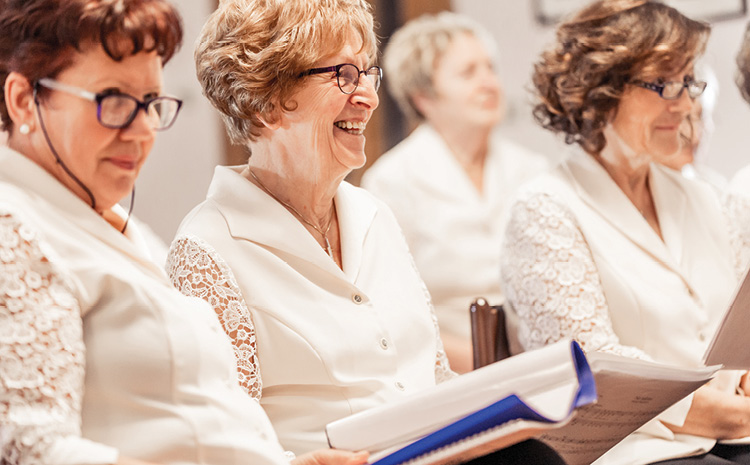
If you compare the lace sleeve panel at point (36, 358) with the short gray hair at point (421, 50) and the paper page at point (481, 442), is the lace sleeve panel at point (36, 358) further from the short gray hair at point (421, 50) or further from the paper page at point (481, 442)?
the short gray hair at point (421, 50)

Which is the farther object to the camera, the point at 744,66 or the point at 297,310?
the point at 744,66

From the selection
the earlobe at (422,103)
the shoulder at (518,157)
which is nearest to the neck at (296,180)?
the shoulder at (518,157)

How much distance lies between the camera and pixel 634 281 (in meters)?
2.06

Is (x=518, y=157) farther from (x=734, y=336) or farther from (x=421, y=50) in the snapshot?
(x=734, y=336)

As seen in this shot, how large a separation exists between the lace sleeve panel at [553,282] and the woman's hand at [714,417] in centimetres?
16

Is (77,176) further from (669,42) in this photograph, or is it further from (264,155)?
(669,42)

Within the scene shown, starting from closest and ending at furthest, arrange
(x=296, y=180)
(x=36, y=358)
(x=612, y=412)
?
1. (x=36, y=358)
2. (x=612, y=412)
3. (x=296, y=180)

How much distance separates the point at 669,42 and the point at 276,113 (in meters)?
0.96

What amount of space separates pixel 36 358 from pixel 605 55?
4.90ft

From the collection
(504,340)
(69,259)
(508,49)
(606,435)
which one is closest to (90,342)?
(69,259)

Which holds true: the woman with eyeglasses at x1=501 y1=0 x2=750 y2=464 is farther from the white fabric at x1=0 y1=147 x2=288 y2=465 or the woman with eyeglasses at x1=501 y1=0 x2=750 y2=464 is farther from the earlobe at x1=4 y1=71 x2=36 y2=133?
the earlobe at x1=4 y1=71 x2=36 y2=133

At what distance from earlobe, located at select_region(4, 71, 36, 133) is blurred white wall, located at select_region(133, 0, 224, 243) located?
346 cm

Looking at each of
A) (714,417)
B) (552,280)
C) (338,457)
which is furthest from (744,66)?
(338,457)

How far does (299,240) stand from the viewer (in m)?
1.75
